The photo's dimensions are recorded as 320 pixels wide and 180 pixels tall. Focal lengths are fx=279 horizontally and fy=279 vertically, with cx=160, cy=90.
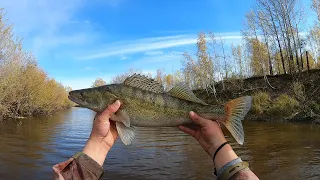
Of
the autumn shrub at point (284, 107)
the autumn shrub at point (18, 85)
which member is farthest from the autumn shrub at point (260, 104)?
the autumn shrub at point (18, 85)

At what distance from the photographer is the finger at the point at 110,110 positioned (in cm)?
313

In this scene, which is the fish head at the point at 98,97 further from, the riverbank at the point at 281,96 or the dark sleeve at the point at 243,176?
the riverbank at the point at 281,96

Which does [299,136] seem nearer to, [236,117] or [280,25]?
[236,117]

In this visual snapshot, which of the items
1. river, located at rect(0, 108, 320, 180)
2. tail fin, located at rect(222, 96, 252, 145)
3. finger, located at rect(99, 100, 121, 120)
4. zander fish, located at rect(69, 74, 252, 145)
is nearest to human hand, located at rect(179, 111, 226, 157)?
zander fish, located at rect(69, 74, 252, 145)

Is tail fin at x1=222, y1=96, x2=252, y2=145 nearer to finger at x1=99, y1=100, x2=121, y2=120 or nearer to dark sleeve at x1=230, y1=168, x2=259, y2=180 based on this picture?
dark sleeve at x1=230, y1=168, x2=259, y2=180

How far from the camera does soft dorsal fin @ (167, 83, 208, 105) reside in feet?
11.5

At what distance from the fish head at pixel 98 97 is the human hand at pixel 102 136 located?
23 cm

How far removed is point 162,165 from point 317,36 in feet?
169

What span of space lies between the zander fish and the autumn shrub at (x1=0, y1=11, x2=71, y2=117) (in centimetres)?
3174

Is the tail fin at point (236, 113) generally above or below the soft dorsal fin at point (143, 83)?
below

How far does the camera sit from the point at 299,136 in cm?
2034

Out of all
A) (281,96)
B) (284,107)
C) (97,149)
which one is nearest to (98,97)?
(97,149)

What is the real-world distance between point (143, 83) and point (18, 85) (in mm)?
39857

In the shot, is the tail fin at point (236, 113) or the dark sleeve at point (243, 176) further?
the tail fin at point (236, 113)
